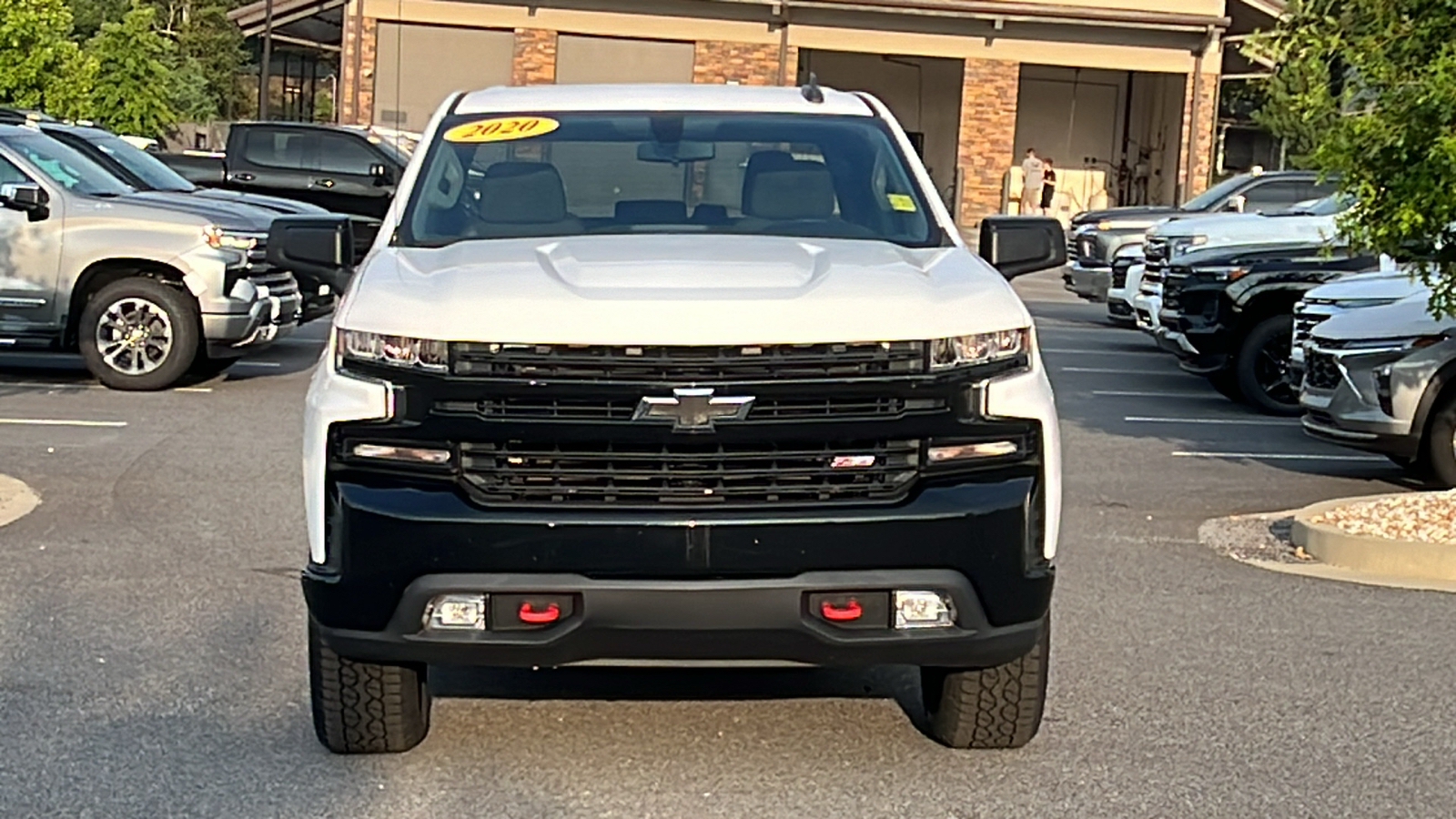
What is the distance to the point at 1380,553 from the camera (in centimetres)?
896

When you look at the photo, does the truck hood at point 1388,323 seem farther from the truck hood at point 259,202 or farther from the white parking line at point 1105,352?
the truck hood at point 259,202

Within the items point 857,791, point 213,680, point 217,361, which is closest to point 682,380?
point 857,791

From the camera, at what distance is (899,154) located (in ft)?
21.6

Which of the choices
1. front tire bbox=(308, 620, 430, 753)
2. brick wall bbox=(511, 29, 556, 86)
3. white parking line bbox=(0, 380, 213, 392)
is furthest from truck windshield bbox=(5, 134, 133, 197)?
brick wall bbox=(511, 29, 556, 86)

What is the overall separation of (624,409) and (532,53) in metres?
33.0

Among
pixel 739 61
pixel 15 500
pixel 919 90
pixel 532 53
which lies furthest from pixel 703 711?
pixel 919 90

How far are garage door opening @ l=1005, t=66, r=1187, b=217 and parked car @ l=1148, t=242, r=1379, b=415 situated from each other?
1034 inches

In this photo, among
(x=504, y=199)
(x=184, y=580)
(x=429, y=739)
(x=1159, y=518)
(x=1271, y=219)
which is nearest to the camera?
(x=429, y=739)

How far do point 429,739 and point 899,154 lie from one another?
8.12 ft

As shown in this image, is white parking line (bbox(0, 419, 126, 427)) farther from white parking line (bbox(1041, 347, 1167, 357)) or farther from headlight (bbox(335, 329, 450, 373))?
white parking line (bbox(1041, 347, 1167, 357))

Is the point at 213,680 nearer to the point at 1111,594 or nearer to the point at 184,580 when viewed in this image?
the point at 184,580

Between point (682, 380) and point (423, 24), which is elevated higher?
point (423, 24)

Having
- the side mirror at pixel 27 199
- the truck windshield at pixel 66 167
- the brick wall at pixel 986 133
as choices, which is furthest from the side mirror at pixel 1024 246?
the brick wall at pixel 986 133

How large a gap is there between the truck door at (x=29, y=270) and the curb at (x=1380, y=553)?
9154mm
